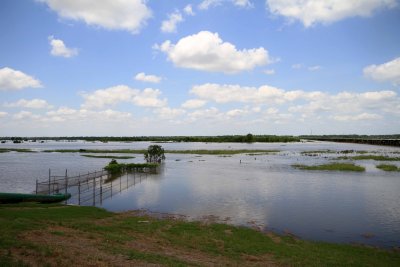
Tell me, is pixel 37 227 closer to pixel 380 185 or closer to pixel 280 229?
pixel 280 229

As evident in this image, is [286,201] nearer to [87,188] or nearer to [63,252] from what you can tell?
[87,188]

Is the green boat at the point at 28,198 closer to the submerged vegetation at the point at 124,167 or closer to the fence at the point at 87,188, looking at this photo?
the fence at the point at 87,188

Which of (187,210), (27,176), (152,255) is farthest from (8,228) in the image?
(27,176)

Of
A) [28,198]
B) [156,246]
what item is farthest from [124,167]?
[156,246]

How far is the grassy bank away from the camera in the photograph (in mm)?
15985

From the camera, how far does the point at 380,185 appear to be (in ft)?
163

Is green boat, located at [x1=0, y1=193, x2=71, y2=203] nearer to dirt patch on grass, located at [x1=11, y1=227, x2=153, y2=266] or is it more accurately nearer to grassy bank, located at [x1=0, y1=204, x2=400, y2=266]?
grassy bank, located at [x1=0, y1=204, x2=400, y2=266]

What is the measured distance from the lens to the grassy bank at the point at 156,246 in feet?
52.4

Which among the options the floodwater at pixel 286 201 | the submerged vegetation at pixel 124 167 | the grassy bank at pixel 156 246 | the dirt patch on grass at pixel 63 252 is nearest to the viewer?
the dirt patch on grass at pixel 63 252

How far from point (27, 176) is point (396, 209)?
55.8 metres

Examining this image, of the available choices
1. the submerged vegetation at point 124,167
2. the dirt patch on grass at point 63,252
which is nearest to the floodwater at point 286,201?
the submerged vegetation at point 124,167

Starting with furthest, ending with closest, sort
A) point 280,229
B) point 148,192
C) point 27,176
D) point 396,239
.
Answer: point 27,176
point 148,192
point 280,229
point 396,239

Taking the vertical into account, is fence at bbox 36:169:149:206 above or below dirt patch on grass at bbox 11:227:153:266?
below

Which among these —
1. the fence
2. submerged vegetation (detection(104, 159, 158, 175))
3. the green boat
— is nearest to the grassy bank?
the green boat
